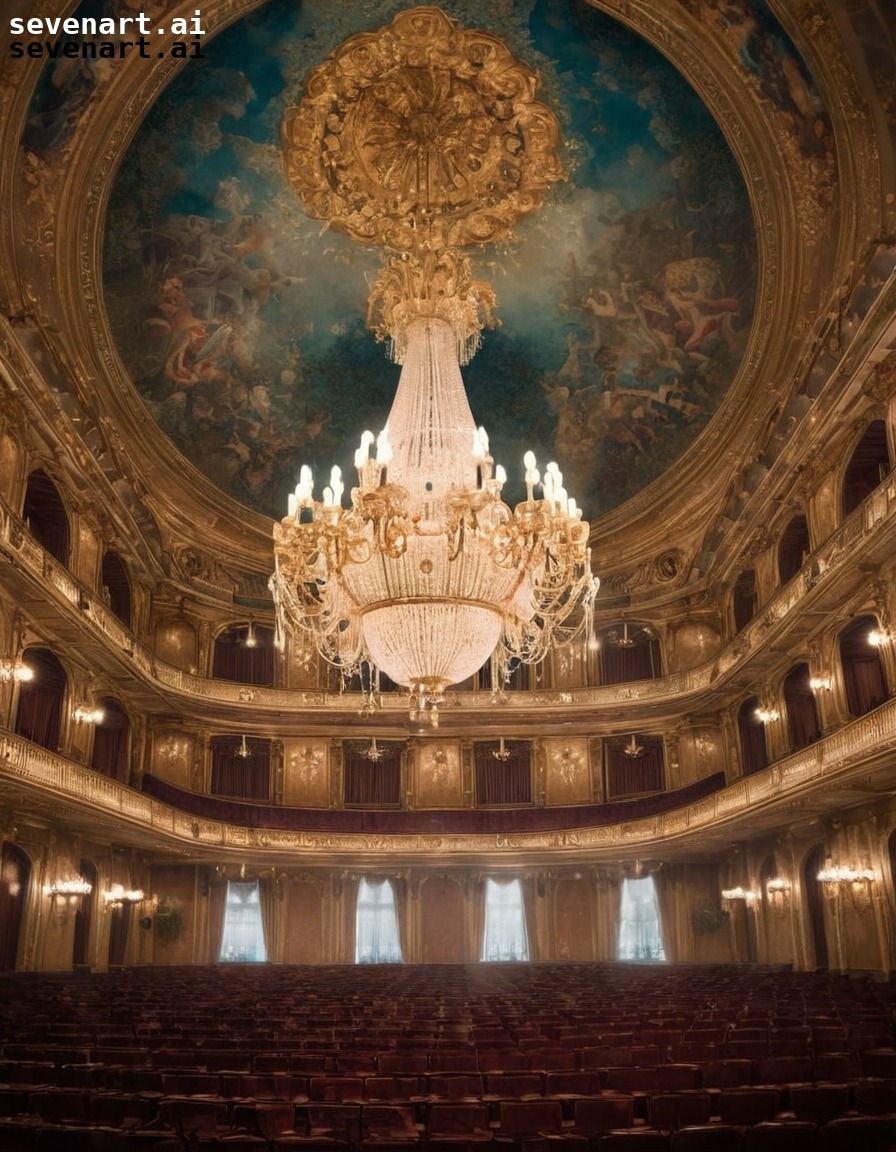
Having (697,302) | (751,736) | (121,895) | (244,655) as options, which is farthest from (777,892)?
(244,655)

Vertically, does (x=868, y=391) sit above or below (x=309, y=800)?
above

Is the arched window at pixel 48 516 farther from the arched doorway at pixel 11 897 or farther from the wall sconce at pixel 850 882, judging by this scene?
the wall sconce at pixel 850 882

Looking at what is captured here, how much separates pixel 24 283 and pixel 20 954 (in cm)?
1498

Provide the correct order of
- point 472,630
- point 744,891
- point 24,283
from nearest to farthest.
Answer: point 472,630, point 24,283, point 744,891

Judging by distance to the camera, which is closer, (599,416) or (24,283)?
(24,283)

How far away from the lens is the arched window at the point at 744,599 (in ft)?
94.4

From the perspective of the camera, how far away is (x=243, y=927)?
101 feet

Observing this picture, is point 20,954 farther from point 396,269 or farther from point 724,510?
point 724,510

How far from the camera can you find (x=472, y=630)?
15.9 metres

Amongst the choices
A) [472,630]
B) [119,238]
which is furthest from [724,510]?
[119,238]

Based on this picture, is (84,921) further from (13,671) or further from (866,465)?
(866,465)

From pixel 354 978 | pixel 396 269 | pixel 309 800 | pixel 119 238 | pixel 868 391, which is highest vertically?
pixel 119 238

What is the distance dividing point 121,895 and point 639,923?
16.0m

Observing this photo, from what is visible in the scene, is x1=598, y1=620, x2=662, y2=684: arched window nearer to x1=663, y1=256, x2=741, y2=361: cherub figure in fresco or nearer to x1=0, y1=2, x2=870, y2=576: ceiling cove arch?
x1=663, y1=256, x2=741, y2=361: cherub figure in fresco
